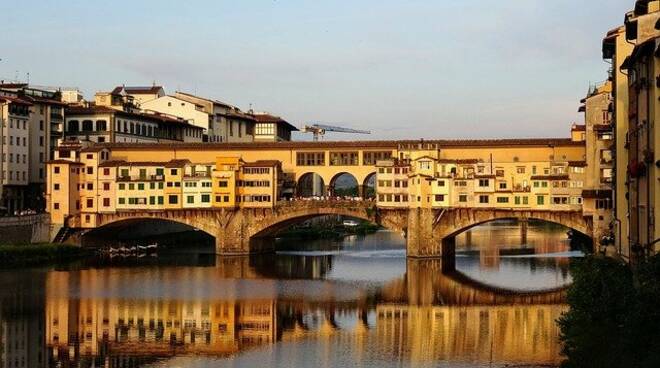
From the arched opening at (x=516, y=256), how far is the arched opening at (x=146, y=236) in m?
18.3

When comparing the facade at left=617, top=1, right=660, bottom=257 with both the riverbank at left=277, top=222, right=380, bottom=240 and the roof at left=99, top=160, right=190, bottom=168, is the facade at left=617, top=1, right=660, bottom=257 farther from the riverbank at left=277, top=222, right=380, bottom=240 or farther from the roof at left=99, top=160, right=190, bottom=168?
the riverbank at left=277, top=222, right=380, bottom=240

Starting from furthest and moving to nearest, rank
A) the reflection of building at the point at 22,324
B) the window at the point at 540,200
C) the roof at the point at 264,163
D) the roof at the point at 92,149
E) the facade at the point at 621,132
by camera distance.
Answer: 1. the roof at the point at 92,149
2. the roof at the point at 264,163
3. the window at the point at 540,200
4. the facade at the point at 621,132
5. the reflection of building at the point at 22,324

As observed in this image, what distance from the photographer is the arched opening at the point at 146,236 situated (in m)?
63.1

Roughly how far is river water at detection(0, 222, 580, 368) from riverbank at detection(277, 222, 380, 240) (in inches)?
798

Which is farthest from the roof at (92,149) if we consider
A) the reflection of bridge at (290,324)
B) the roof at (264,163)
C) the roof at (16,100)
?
the reflection of bridge at (290,324)

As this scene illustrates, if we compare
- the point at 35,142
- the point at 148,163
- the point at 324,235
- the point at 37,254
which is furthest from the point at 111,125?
the point at 324,235

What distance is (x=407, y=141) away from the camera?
59406 mm

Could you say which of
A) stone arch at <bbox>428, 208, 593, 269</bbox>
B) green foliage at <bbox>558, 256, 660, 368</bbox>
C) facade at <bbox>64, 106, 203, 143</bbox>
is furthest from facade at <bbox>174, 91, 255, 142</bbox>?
green foliage at <bbox>558, 256, 660, 368</bbox>

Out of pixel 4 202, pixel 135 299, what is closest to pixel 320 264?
pixel 135 299

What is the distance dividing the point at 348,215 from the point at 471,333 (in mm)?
27288

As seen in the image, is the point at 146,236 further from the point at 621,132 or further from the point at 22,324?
the point at 621,132

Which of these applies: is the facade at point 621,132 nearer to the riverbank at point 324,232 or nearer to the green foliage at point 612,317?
the green foliage at point 612,317

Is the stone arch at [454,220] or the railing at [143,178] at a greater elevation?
the railing at [143,178]

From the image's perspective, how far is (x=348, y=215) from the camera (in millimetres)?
58469
